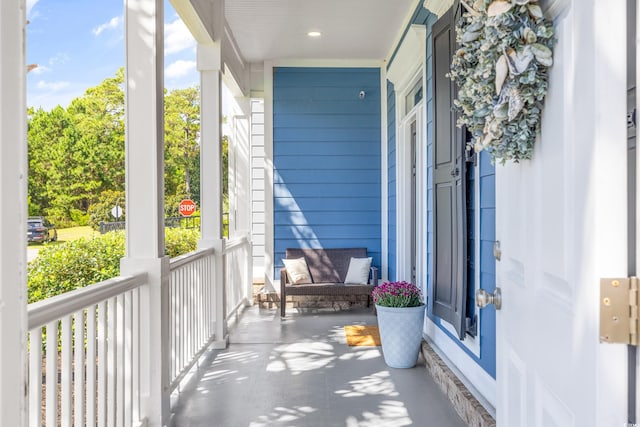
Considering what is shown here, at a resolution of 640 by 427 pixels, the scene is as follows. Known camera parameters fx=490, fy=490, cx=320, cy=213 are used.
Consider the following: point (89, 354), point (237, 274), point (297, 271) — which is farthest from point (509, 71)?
point (297, 271)

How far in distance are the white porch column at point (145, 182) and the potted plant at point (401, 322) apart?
178cm

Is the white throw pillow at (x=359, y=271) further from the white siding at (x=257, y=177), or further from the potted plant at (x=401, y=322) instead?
the potted plant at (x=401, y=322)

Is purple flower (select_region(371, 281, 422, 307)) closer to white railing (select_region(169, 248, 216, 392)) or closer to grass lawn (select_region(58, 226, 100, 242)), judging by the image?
white railing (select_region(169, 248, 216, 392))

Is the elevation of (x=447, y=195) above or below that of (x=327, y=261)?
above

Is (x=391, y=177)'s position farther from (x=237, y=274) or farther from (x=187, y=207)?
(x=187, y=207)

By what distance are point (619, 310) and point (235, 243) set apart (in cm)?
502

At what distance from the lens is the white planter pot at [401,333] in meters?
3.70

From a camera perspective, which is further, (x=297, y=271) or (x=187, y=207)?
(x=187, y=207)

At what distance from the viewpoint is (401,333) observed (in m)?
3.74

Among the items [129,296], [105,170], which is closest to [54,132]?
[105,170]

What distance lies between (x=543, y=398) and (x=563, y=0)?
909mm

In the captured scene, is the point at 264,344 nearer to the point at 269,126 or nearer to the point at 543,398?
the point at 269,126

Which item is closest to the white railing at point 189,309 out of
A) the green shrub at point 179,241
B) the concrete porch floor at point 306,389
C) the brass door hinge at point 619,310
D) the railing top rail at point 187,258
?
the railing top rail at point 187,258

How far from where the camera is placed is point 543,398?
1.17 metres
